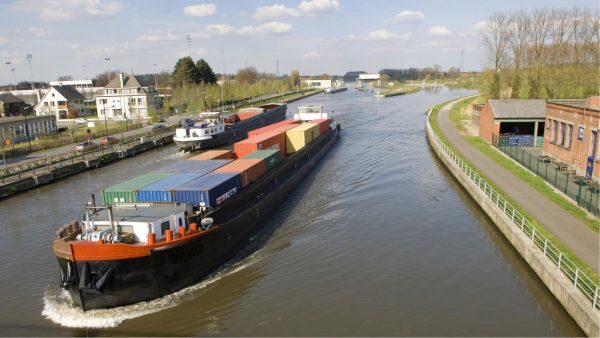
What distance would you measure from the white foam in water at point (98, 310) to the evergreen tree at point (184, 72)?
101379 mm

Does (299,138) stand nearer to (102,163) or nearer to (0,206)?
(102,163)

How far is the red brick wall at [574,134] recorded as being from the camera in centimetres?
2951

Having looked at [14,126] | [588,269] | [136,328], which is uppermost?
[14,126]

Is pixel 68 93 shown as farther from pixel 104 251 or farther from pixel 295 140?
pixel 104 251

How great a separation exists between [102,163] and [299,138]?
22.5 m

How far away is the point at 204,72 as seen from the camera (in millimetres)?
127125

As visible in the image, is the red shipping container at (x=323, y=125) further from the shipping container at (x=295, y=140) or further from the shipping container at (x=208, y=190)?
the shipping container at (x=208, y=190)

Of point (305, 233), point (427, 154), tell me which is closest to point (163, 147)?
point (427, 154)

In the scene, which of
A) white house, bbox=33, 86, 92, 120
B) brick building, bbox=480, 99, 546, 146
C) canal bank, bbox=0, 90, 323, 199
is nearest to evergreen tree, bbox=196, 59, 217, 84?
white house, bbox=33, 86, 92, 120

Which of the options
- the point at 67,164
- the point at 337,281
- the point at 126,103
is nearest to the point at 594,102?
the point at 337,281

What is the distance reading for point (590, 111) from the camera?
29.6 m

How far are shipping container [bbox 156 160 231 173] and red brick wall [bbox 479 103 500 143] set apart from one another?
29213 millimetres

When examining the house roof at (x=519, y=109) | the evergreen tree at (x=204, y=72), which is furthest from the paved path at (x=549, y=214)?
the evergreen tree at (x=204, y=72)

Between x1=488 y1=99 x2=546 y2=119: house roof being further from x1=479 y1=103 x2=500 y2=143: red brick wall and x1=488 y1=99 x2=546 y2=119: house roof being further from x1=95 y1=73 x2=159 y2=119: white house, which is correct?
x1=95 y1=73 x2=159 y2=119: white house
